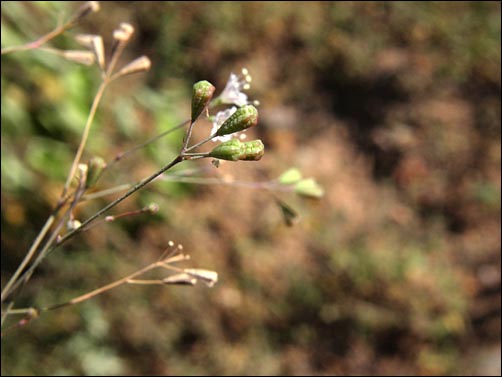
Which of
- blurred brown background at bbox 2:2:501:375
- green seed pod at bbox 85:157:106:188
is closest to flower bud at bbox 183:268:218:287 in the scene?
green seed pod at bbox 85:157:106:188

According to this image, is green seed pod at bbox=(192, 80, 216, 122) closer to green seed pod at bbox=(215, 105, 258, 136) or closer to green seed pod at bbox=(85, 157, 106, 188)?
green seed pod at bbox=(215, 105, 258, 136)

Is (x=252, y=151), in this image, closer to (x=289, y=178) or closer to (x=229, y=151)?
(x=229, y=151)

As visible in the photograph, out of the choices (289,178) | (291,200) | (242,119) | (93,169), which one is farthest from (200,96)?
(291,200)

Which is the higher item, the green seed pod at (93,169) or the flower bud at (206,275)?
the green seed pod at (93,169)

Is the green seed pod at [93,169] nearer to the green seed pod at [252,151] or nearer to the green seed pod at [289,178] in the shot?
the green seed pod at [252,151]

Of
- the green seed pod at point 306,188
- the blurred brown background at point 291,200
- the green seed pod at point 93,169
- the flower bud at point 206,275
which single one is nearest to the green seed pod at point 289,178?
the green seed pod at point 306,188

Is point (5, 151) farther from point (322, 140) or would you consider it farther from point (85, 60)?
point (322, 140)
